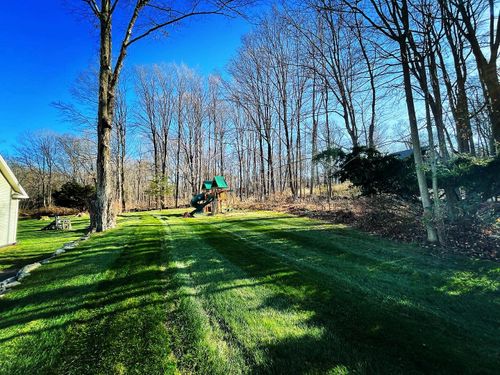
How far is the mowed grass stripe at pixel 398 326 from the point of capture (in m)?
1.93

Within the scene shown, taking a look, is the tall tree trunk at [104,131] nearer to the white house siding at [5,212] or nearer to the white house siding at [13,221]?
the white house siding at [5,212]

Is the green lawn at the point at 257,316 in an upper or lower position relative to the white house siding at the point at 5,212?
lower

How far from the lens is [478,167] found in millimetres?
5578

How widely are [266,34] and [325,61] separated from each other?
6.98 m

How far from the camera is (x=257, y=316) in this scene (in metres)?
2.61

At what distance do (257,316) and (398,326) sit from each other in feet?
4.34

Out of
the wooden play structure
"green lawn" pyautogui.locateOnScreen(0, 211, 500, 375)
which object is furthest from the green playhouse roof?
"green lawn" pyautogui.locateOnScreen(0, 211, 500, 375)

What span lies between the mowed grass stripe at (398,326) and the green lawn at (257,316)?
0.04 feet

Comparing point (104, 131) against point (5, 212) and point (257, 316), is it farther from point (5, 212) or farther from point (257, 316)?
point (257, 316)

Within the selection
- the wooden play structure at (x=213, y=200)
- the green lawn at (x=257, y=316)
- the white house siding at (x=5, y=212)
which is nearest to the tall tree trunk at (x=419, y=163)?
the green lawn at (x=257, y=316)

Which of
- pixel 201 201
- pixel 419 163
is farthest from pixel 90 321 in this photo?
pixel 201 201

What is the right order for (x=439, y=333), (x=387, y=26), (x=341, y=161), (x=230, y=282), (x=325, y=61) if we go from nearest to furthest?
(x=439, y=333), (x=230, y=282), (x=387, y=26), (x=341, y=161), (x=325, y=61)

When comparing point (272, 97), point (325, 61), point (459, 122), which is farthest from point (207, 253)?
point (272, 97)

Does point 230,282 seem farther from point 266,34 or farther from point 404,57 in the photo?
Answer: point 266,34
